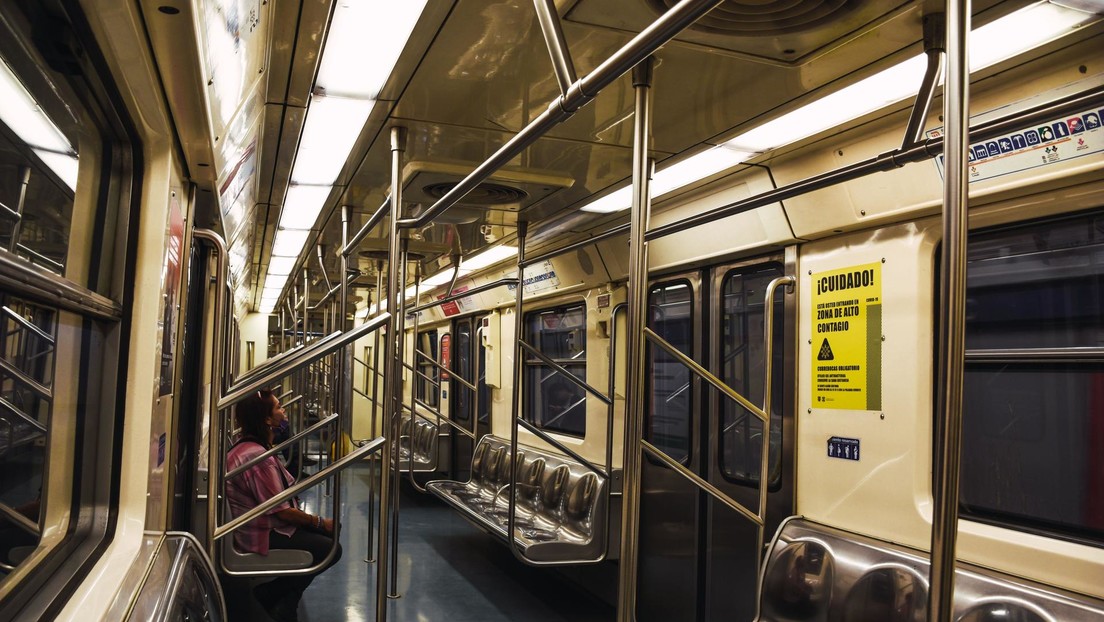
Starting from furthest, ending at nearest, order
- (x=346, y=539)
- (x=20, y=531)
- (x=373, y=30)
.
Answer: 1. (x=346, y=539)
2. (x=373, y=30)
3. (x=20, y=531)

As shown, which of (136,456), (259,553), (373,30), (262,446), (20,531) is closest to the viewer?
(20,531)

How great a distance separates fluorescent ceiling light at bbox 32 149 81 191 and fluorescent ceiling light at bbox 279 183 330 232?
280cm

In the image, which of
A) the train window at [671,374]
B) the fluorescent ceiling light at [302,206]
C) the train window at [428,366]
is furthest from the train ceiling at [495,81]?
the train window at [428,366]

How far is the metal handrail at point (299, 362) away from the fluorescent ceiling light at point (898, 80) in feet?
5.57

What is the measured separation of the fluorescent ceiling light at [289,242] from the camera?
20.4 ft

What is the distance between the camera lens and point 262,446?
4535 mm

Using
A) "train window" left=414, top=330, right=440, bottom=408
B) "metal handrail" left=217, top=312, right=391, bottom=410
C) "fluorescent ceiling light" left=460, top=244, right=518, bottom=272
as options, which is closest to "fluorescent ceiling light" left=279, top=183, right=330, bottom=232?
"fluorescent ceiling light" left=460, top=244, right=518, bottom=272

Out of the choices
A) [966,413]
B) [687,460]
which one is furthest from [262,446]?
[966,413]

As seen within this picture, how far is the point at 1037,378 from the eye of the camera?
2707mm

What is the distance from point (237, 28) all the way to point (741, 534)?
3.24 meters

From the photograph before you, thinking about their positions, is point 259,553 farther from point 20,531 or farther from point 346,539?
point 346,539

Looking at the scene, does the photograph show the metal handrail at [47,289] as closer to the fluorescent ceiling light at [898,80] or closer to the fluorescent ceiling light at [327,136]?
the fluorescent ceiling light at [327,136]

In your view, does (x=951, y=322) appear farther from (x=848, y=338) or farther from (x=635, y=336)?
(x=848, y=338)

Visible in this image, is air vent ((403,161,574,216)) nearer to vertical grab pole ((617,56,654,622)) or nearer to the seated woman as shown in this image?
the seated woman
